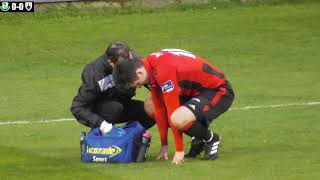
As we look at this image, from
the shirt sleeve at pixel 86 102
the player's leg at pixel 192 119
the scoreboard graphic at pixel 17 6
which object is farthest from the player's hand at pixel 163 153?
the scoreboard graphic at pixel 17 6

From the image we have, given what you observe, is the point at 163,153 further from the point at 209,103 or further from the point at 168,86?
the point at 168,86

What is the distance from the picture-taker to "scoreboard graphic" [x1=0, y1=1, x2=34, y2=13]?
26.1 metres

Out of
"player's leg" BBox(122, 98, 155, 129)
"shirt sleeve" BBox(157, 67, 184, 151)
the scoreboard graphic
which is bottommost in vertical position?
the scoreboard graphic

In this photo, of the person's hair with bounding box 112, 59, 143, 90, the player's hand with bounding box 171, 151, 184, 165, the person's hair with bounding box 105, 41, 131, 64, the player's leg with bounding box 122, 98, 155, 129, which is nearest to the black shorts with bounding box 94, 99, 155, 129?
the player's leg with bounding box 122, 98, 155, 129

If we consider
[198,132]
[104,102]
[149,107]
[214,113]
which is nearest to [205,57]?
[104,102]

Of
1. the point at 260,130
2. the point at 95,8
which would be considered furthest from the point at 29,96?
the point at 95,8

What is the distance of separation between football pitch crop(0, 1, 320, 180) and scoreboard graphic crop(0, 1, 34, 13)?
0.26 m

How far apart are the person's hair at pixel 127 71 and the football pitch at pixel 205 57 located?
2.90ft

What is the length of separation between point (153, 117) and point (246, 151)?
106 cm

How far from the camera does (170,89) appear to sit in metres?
11.2

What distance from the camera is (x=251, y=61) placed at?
70.5ft

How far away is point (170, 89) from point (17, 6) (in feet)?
51.7

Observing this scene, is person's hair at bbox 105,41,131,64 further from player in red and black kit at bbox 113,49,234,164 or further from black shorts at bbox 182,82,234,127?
black shorts at bbox 182,82,234,127

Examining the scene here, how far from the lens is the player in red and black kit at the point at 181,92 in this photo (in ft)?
36.7
